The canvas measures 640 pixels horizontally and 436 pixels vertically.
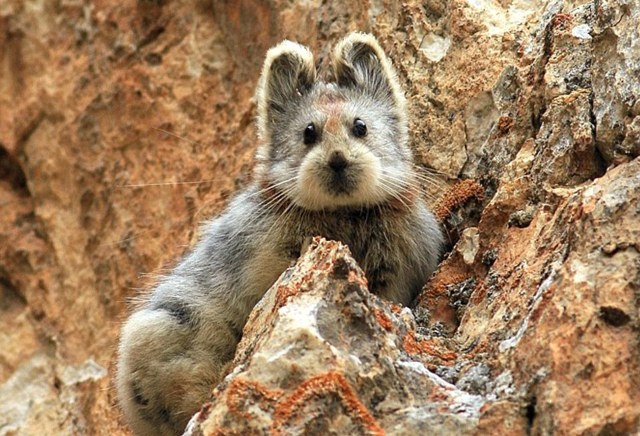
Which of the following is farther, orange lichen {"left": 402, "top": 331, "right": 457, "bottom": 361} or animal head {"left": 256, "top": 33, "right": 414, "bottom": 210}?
animal head {"left": 256, "top": 33, "right": 414, "bottom": 210}

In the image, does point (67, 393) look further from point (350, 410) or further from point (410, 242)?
point (350, 410)

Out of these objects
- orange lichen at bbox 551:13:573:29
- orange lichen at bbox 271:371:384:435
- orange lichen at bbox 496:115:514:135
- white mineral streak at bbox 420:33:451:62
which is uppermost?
orange lichen at bbox 551:13:573:29

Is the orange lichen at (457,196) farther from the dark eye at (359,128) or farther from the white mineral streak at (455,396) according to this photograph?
the white mineral streak at (455,396)

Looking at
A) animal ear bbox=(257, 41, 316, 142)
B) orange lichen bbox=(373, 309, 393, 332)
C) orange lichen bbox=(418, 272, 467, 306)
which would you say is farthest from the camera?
animal ear bbox=(257, 41, 316, 142)

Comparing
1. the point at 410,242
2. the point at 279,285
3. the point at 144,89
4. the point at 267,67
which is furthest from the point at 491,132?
the point at 144,89

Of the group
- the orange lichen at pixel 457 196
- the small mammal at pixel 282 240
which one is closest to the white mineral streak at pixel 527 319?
the small mammal at pixel 282 240

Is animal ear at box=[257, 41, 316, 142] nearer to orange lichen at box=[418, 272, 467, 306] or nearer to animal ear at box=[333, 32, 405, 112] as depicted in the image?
animal ear at box=[333, 32, 405, 112]

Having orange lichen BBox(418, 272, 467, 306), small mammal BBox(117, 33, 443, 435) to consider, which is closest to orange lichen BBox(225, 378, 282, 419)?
small mammal BBox(117, 33, 443, 435)
